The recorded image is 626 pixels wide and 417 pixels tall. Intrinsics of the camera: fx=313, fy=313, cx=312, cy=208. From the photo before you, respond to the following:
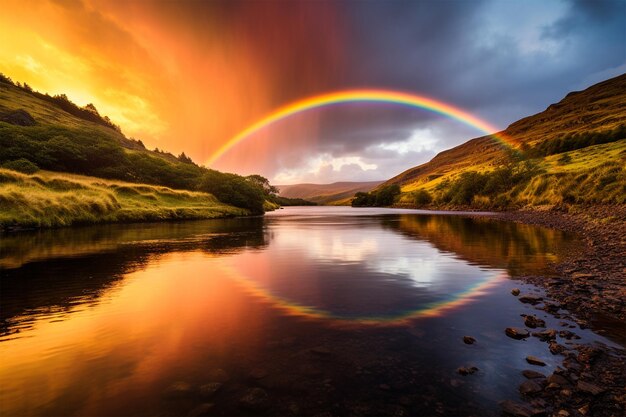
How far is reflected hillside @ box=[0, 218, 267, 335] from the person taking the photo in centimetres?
1299

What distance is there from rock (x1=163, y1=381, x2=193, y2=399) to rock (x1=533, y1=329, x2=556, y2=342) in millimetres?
10015

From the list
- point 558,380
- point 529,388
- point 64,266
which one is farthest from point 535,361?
point 64,266

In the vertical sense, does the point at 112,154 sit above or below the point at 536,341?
above

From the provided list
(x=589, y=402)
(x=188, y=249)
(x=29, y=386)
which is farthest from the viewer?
(x=188, y=249)

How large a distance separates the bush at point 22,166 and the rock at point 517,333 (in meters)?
98.5

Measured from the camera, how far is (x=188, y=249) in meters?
29.2

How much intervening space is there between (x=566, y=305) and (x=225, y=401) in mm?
13130

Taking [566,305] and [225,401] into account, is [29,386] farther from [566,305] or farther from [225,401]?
[566,305]

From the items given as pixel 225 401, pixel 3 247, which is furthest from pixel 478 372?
pixel 3 247

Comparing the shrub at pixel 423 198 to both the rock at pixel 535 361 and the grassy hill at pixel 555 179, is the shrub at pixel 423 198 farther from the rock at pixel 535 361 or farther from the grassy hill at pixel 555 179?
the rock at pixel 535 361

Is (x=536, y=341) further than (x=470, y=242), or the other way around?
(x=470, y=242)

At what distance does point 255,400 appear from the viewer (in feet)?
22.1

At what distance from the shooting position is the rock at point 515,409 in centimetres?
617

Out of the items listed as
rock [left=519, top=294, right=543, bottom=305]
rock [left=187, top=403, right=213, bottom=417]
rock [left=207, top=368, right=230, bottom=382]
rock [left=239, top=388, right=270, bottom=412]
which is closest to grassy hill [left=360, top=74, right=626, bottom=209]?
rock [left=519, top=294, right=543, bottom=305]
